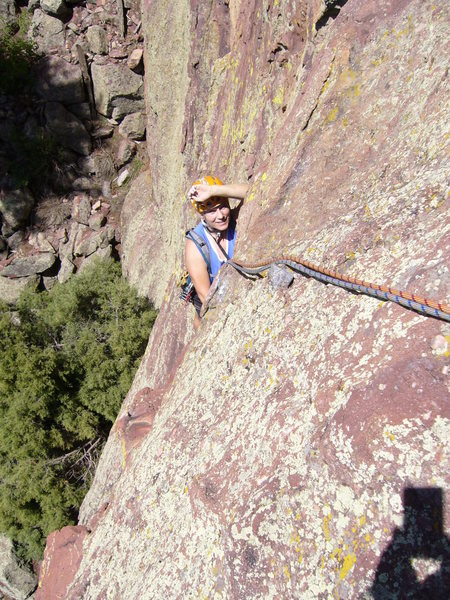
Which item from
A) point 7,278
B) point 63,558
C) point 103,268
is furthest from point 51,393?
point 63,558

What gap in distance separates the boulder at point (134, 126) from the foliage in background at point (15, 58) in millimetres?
3536

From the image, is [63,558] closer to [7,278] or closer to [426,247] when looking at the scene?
[426,247]

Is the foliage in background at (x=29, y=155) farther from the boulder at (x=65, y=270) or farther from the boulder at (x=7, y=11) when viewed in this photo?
the boulder at (x=7, y=11)

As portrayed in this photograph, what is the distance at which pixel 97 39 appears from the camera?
13695 mm

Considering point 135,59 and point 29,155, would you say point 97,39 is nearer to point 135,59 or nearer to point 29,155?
point 135,59

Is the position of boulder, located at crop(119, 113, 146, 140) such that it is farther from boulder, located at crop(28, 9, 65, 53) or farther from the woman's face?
the woman's face

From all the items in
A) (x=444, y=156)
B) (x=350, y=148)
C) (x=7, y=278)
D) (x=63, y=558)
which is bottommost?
(x=63, y=558)

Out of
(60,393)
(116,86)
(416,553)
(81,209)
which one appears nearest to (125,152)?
(116,86)

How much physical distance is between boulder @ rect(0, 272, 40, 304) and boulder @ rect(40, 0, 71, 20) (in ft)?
28.7

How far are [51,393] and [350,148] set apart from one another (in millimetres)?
10119

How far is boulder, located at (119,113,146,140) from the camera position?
45.8 feet

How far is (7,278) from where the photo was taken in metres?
14.1

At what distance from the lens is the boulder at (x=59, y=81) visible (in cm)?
Answer: 1376

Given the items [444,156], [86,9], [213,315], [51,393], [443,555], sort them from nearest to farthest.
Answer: [443,555], [444,156], [213,315], [51,393], [86,9]
